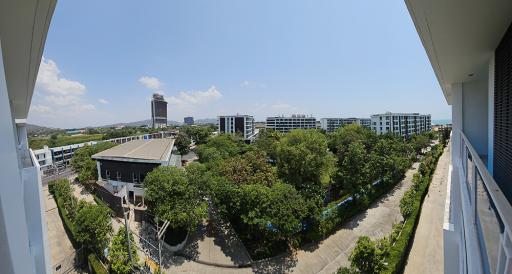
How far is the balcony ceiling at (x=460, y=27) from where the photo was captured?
2328 millimetres

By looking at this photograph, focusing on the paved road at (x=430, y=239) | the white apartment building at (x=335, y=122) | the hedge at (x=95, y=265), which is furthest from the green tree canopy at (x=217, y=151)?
the white apartment building at (x=335, y=122)

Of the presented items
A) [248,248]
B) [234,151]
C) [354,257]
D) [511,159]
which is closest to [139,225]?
[248,248]

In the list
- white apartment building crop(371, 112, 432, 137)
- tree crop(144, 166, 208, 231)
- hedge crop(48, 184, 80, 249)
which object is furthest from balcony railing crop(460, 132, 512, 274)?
white apartment building crop(371, 112, 432, 137)

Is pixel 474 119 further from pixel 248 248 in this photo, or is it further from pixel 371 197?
pixel 371 197

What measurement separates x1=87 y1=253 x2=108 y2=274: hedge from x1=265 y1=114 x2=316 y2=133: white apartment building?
50.3 m

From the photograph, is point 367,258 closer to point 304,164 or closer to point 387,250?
point 387,250

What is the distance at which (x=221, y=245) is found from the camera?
10.9 meters

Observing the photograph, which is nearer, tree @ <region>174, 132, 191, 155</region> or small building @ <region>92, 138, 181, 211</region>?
small building @ <region>92, 138, 181, 211</region>

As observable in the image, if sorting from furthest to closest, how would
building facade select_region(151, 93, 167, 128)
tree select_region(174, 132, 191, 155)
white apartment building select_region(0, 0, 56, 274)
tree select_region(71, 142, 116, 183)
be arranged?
building facade select_region(151, 93, 167, 128), tree select_region(174, 132, 191, 155), tree select_region(71, 142, 116, 183), white apartment building select_region(0, 0, 56, 274)

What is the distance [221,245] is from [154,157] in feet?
25.0

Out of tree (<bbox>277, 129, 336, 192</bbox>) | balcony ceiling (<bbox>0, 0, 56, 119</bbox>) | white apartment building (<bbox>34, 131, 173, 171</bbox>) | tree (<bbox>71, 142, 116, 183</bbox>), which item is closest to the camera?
balcony ceiling (<bbox>0, 0, 56, 119</bbox>)

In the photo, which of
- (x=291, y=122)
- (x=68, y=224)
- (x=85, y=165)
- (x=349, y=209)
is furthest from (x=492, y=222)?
(x=291, y=122)

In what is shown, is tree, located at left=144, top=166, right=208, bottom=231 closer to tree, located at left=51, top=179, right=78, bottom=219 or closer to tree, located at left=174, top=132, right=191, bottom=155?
tree, located at left=51, top=179, right=78, bottom=219

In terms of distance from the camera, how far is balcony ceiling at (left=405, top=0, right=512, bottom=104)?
233cm
